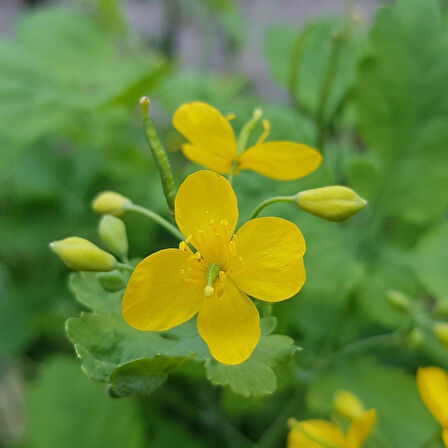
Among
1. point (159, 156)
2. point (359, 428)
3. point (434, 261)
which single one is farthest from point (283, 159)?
point (434, 261)

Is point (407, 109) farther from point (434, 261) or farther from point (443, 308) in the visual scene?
point (443, 308)

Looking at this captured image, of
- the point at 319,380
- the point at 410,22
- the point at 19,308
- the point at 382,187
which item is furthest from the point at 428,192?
the point at 19,308

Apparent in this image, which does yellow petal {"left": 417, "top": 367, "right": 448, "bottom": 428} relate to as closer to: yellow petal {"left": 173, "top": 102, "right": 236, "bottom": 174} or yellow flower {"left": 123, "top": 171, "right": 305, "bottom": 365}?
yellow flower {"left": 123, "top": 171, "right": 305, "bottom": 365}

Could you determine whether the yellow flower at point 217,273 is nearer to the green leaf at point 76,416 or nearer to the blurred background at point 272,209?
the blurred background at point 272,209

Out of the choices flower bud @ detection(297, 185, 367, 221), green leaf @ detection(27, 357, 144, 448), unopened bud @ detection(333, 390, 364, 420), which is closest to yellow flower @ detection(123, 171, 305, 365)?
flower bud @ detection(297, 185, 367, 221)

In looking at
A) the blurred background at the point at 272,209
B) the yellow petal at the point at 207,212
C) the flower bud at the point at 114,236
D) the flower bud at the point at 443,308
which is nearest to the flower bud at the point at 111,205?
the flower bud at the point at 114,236

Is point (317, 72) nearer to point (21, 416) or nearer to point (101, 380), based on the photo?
point (101, 380)
